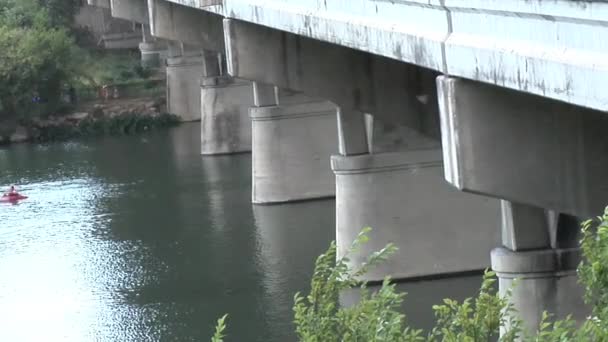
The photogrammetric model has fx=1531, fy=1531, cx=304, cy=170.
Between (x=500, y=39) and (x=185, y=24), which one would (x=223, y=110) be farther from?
(x=500, y=39)

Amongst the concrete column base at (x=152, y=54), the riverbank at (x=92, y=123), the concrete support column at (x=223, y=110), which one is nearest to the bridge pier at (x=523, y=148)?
the concrete support column at (x=223, y=110)

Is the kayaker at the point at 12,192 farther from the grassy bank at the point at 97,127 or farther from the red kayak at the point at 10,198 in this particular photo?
the grassy bank at the point at 97,127

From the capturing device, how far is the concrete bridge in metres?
12.1

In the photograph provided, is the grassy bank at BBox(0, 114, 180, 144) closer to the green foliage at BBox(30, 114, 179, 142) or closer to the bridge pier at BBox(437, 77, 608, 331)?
the green foliage at BBox(30, 114, 179, 142)

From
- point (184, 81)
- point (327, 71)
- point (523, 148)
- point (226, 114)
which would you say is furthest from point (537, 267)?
point (184, 81)

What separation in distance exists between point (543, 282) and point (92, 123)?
46.6 meters

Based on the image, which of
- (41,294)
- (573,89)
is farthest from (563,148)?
(41,294)

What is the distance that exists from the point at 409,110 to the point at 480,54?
12.0m

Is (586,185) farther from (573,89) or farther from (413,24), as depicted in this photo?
(573,89)

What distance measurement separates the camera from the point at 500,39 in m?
12.4

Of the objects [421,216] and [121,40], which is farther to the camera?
[121,40]

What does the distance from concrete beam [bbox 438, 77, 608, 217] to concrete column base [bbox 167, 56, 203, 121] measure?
46183 mm

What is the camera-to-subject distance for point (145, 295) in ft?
94.5

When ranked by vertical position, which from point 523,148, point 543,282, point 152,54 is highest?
point 152,54
